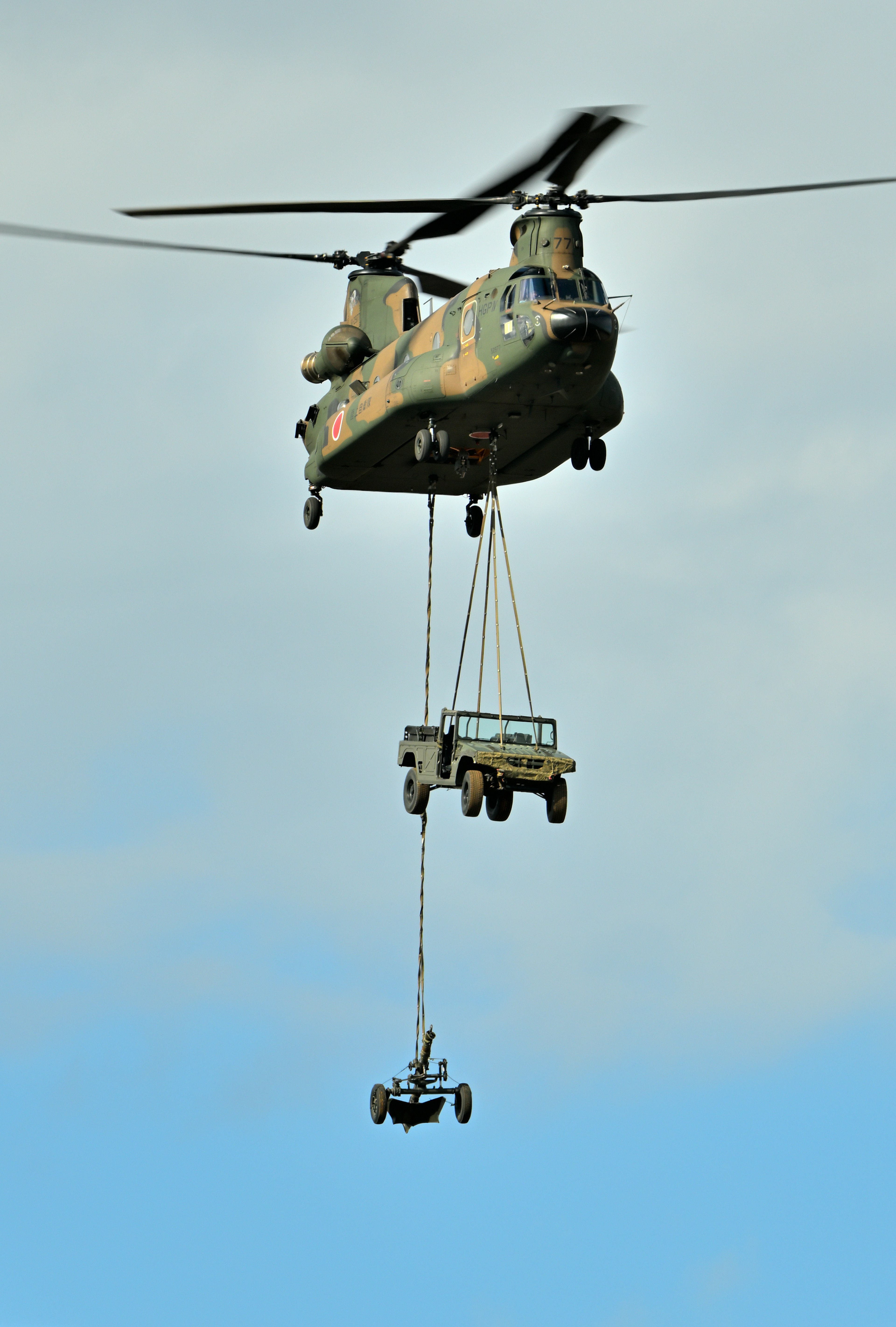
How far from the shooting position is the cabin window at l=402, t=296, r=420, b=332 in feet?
153

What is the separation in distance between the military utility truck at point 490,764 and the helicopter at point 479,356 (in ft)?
16.3

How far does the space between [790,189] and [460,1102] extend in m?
17.7

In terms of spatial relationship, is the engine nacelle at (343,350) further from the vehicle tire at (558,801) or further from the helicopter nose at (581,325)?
the vehicle tire at (558,801)

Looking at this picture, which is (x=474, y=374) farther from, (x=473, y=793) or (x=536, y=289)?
(x=473, y=793)

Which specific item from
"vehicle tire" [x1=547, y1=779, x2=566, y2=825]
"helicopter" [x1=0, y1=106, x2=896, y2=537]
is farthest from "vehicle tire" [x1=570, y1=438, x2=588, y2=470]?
"vehicle tire" [x1=547, y1=779, x2=566, y2=825]

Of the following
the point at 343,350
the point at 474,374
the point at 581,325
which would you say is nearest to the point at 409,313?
the point at 343,350

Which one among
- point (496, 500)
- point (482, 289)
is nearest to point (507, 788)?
point (496, 500)

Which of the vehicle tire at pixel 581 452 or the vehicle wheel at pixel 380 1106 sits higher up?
the vehicle tire at pixel 581 452

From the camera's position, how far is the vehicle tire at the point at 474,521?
45344 mm

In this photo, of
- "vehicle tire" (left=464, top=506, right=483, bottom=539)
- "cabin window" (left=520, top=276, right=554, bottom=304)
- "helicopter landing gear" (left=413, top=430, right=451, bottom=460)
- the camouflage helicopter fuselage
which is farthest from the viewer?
"vehicle tire" (left=464, top=506, right=483, bottom=539)

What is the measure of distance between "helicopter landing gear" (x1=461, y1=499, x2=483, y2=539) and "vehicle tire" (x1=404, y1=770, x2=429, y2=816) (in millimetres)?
6562

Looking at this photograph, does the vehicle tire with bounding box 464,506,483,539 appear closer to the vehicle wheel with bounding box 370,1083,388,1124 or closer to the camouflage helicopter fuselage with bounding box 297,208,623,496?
the camouflage helicopter fuselage with bounding box 297,208,623,496

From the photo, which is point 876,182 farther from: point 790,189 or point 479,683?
point 479,683

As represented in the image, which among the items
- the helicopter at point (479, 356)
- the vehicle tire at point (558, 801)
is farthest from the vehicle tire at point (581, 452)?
the vehicle tire at point (558, 801)
